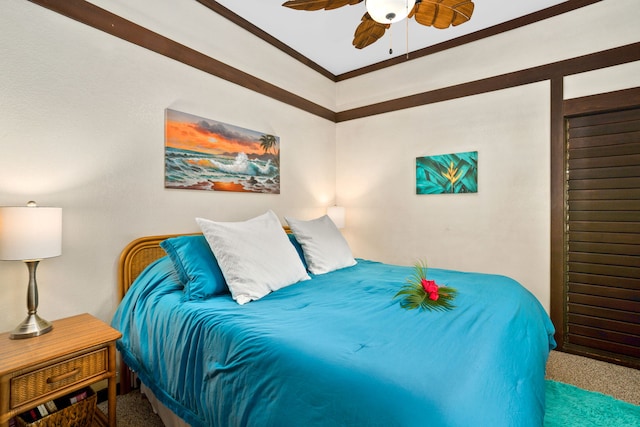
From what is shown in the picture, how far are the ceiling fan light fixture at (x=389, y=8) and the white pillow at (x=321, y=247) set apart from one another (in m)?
1.60

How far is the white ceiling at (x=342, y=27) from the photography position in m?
2.75

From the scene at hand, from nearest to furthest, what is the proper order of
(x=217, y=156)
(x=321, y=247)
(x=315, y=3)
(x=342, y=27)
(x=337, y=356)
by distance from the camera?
(x=337, y=356)
(x=315, y=3)
(x=321, y=247)
(x=217, y=156)
(x=342, y=27)

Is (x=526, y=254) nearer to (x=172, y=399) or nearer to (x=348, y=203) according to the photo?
(x=348, y=203)

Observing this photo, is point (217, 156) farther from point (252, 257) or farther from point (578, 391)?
point (578, 391)

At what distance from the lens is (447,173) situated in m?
3.32

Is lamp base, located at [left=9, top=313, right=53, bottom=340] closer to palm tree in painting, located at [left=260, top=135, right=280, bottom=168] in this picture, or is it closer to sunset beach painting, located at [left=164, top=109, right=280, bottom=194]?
sunset beach painting, located at [left=164, top=109, right=280, bottom=194]

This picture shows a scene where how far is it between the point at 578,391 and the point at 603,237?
128 cm

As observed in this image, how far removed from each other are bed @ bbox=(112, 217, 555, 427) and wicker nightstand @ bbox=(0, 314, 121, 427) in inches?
8.7

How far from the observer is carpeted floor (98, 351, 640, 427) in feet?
5.90

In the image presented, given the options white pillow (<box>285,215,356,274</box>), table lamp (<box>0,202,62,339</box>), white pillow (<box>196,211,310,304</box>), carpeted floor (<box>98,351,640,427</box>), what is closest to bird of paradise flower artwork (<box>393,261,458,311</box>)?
white pillow (<box>196,211,310,304</box>)

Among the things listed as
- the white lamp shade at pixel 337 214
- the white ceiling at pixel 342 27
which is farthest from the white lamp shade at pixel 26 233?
the white lamp shade at pixel 337 214

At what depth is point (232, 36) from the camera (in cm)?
288

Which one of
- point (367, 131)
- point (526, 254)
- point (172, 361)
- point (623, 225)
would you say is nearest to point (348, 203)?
point (367, 131)

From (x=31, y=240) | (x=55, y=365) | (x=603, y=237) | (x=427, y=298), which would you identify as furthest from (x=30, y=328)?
(x=603, y=237)
